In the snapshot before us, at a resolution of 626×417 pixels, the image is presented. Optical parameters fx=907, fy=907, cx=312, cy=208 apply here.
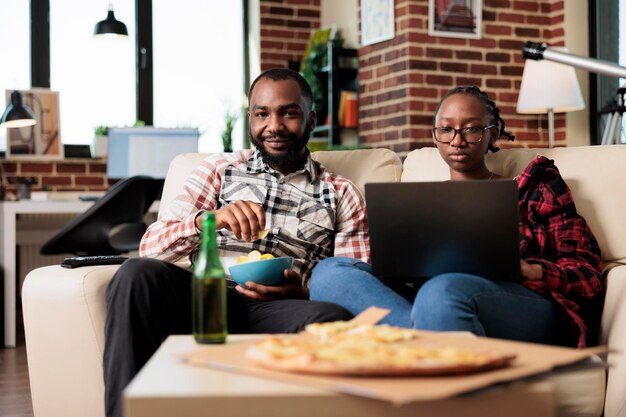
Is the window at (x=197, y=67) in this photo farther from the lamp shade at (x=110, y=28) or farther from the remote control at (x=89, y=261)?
the remote control at (x=89, y=261)

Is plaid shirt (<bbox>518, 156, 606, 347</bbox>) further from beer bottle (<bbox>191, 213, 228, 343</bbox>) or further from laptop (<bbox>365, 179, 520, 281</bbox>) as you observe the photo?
beer bottle (<bbox>191, 213, 228, 343</bbox>)

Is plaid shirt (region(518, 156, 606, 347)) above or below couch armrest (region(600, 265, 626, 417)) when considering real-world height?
above

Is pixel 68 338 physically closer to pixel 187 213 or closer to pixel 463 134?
pixel 187 213

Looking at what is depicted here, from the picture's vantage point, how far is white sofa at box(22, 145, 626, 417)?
191 centimetres

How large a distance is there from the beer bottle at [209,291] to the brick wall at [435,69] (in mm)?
3414

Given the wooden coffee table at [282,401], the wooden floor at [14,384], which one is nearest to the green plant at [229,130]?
the wooden floor at [14,384]

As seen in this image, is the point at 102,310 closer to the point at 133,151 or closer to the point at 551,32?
the point at 133,151

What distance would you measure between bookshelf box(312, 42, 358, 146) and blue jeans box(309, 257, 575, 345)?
3.11 meters

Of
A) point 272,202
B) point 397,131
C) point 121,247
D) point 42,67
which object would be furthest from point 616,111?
point 42,67

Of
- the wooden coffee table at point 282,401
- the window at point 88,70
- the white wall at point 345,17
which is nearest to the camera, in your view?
the wooden coffee table at point 282,401

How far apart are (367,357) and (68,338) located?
112cm

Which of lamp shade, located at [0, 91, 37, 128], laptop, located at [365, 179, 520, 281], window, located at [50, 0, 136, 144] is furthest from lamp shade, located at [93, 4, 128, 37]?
laptop, located at [365, 179, 520, 281]

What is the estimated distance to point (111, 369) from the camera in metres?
1.86

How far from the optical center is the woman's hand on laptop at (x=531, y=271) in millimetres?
2020
